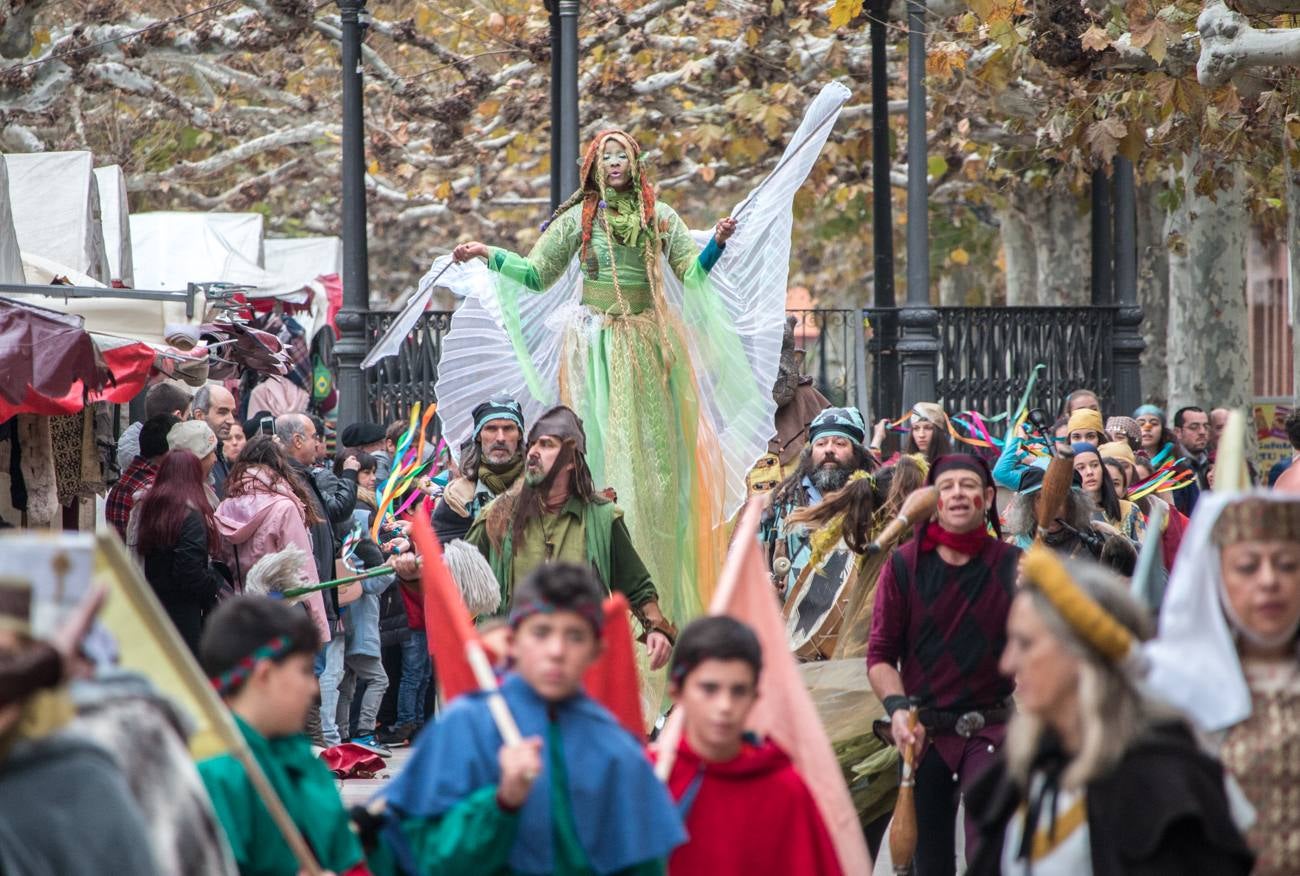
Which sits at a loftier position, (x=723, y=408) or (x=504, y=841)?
(x=723, y=408)

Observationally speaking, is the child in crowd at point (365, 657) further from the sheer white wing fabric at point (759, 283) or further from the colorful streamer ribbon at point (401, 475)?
the sheer white wing fabric at point (759, 283)

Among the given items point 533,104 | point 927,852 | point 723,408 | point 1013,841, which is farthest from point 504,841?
point 533,104

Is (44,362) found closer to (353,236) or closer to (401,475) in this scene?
(401,475)

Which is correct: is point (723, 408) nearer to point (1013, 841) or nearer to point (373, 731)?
point (373, 731)

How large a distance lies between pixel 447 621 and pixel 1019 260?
23.7 m

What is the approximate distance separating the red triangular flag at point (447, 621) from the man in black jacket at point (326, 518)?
480cm

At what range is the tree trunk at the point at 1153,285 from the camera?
23906 millimetres

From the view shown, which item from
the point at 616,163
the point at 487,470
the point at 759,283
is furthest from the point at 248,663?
the point at 759,283

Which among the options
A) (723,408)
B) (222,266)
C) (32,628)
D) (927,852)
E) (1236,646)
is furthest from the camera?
(222,266)

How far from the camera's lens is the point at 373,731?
10.9m

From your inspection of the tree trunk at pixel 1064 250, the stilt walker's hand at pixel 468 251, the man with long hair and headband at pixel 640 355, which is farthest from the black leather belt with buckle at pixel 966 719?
the tree trunk at pixel 1064 250

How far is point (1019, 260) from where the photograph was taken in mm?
27781

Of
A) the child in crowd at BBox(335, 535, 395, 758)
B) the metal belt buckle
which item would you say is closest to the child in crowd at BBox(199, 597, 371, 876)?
the metal belt buckle

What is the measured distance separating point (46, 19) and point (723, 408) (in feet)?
48.2
